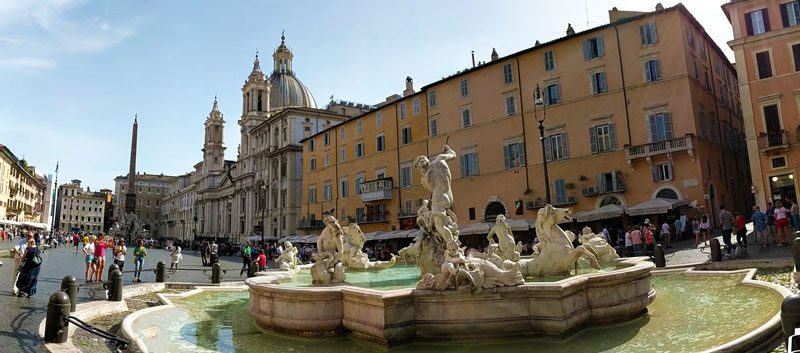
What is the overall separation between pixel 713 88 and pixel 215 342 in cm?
3321

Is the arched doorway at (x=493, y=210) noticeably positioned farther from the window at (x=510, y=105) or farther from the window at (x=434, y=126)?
the window at (x=434, y=126)

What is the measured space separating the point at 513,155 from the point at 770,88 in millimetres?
14327

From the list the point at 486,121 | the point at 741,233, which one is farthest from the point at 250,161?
the point at 741,233

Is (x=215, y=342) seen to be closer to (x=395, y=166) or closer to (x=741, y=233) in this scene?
(x=741, y=233)

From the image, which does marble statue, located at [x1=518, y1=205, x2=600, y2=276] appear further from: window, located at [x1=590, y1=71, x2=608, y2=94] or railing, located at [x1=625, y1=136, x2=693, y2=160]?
window, located at [x1=590, y1=71, x2=608, y2=94]

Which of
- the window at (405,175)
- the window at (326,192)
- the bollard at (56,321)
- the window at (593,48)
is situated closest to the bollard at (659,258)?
the bollard at (56,321)

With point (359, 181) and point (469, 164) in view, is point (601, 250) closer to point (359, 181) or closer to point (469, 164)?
point (469, 164)

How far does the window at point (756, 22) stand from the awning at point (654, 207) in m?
10.2

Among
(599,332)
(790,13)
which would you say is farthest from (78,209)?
(599,332)

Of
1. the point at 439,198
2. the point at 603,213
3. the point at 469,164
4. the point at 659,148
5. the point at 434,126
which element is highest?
the point at 434,126

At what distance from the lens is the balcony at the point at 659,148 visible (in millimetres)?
25328

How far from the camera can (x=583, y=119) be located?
2978 centimetres

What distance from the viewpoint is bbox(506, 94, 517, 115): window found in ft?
109

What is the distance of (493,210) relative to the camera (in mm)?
34031
